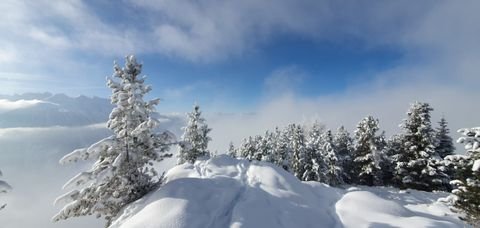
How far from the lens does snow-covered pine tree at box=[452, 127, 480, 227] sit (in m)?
11.4

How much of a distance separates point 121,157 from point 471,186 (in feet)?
57.0

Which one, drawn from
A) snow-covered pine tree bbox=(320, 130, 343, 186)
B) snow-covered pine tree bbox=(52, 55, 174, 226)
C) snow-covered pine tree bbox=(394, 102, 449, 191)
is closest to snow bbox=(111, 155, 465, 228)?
snow-covered pine tree bbox=(52, 55, 174, 226)

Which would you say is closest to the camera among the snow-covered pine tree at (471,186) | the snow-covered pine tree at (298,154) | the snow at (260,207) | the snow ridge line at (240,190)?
the snow-covered pine tree at (471,186)

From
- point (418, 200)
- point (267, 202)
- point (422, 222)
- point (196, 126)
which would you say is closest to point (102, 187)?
point (267, 202)

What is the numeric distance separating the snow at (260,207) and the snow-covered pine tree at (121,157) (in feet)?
5.23

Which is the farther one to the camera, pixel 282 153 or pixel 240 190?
pixel 282 153

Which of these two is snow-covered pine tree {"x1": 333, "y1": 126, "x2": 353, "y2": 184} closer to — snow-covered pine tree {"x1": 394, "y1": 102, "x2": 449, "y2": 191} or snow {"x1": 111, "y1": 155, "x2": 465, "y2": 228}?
snow-covered pine tree {"x1": 394, "y1": 102, "x2": 449, "y2": 191}

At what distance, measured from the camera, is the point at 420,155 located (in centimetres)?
3588

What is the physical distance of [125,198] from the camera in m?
16.9

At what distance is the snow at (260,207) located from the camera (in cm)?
1398

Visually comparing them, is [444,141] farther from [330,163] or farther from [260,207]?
[260,207]

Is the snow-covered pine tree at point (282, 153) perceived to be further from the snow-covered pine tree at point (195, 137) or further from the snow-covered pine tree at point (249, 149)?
the snow-covered pine tree at point (195, 137)

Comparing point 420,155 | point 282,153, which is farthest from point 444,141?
point 282,153

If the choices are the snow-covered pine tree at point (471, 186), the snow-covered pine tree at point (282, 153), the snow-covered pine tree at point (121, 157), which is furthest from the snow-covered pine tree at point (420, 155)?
the snow-covered pine tree at point (121, 157)
